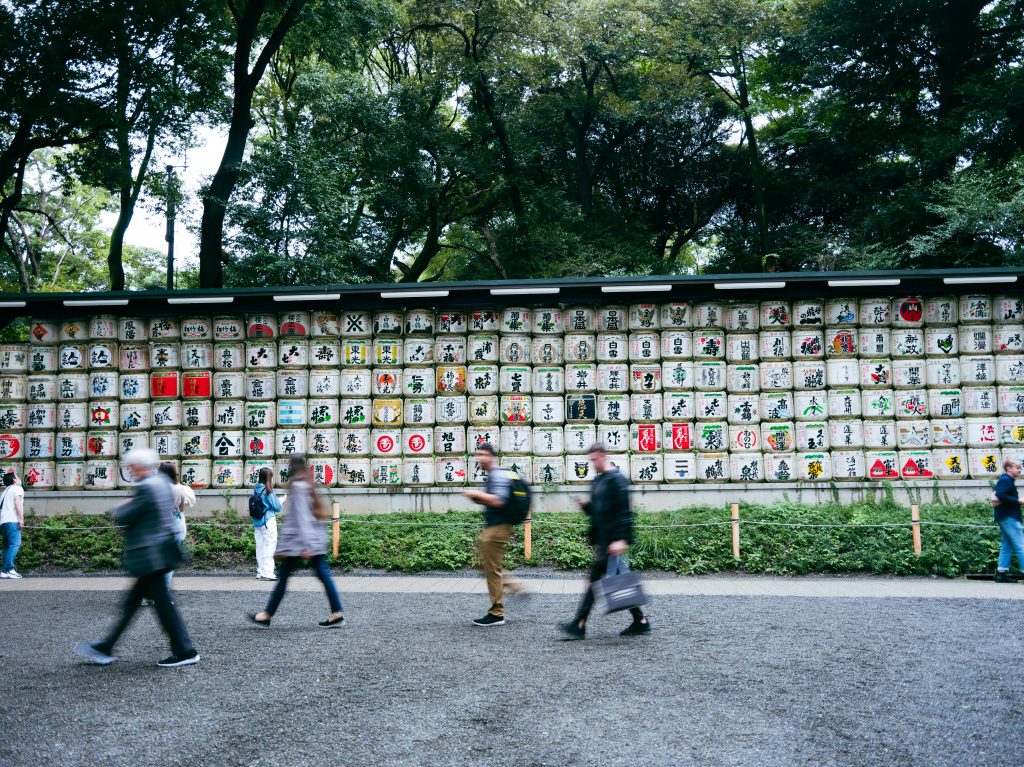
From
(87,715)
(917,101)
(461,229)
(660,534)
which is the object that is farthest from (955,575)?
(461,229)

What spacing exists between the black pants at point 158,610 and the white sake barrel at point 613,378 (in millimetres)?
8886

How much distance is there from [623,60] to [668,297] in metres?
14.6

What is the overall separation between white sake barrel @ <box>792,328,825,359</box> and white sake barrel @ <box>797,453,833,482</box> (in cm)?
176

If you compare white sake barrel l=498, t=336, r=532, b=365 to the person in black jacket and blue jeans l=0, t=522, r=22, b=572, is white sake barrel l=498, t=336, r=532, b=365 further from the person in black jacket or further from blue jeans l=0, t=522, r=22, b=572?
blue jeans l=0, t=522, r=22, b=572

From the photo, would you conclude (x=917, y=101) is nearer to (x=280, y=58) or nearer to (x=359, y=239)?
(x=359, y=239)

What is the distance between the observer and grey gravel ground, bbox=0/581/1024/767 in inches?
175

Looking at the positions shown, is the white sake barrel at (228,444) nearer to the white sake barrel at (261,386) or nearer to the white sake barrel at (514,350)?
the white sake barrel at (261,386)

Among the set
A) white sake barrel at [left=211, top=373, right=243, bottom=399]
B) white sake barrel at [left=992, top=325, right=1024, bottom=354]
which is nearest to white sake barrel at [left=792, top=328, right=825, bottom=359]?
white sake barrel at [left=992, top=325, right=1024, bottom=354]

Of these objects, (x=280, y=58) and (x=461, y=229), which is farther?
(x=461, y=229)

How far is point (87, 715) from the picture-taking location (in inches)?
198

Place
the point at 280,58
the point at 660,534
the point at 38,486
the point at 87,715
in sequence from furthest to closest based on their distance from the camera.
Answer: the point at 280,58 → the point at 38,486 → the point at 660,534 → the point at 87,715

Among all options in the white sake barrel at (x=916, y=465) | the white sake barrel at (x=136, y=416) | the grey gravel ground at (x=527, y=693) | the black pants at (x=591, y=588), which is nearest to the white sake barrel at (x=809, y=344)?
the white sake barrel at (x=916, y=465)

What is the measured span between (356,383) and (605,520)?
7.83 meters

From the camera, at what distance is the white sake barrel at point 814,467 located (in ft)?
43.7
